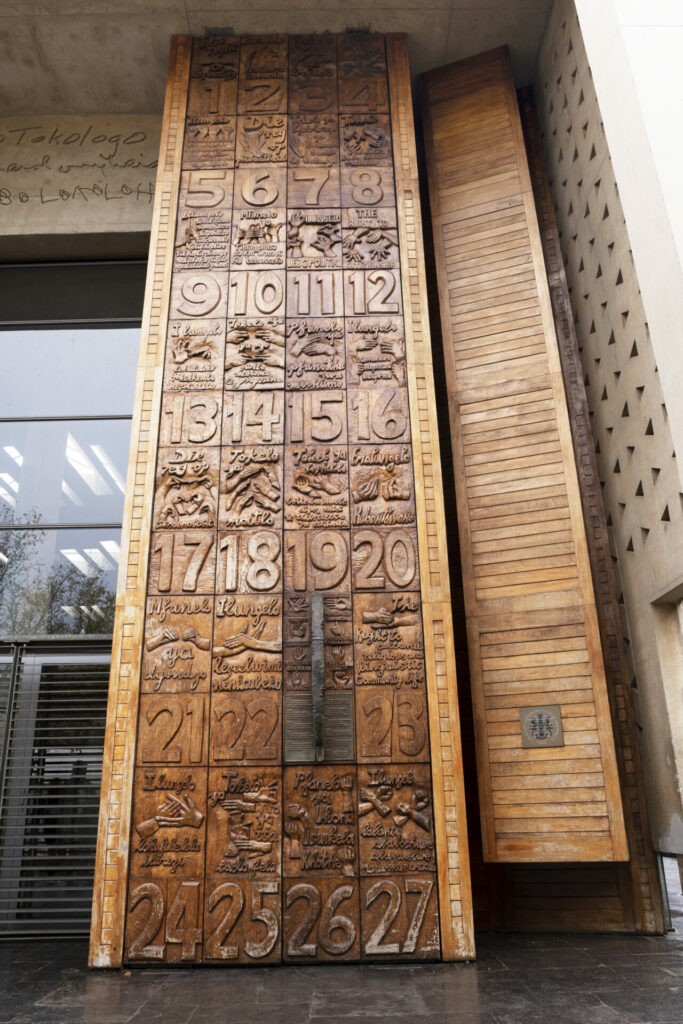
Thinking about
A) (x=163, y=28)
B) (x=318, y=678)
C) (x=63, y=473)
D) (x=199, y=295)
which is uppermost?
(x=163, y=28)

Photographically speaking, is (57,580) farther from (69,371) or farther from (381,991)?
(381,991)

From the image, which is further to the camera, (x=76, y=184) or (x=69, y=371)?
(x=76, y=184)

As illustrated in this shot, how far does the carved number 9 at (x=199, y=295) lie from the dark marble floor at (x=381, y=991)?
5.09m

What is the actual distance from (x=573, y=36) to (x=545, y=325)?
292 centimetres

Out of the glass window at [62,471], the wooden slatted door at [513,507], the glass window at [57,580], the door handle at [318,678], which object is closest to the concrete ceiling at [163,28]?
the wooden slatted door at [513,507]

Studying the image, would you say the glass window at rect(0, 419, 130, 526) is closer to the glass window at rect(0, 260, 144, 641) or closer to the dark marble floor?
the glass window at rect(0, 260, 144, 641)

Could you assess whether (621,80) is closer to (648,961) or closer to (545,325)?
(545,325)

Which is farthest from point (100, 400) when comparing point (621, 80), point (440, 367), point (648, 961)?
point (648, 961)

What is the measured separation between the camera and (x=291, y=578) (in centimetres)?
612

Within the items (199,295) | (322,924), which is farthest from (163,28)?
(322,924)

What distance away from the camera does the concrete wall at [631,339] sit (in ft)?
16.1

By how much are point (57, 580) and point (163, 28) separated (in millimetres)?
5737

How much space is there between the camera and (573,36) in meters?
7.71

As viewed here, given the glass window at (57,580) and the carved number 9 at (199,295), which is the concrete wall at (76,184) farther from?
the glass window at (57,580)
